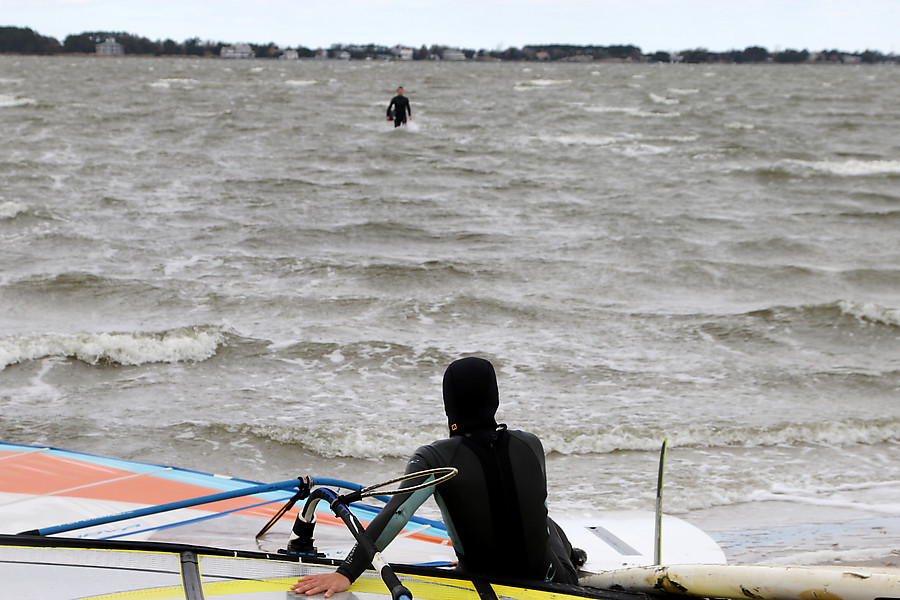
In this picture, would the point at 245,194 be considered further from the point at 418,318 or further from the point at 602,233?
the point at 418,318

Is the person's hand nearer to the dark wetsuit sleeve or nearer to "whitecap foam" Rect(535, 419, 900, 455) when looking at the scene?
the dark wetsuit sleeve

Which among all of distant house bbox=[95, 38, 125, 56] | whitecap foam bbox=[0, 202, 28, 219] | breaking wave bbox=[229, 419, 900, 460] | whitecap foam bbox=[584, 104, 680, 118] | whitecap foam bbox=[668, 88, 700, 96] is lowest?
breaking wave bbox=[229, 419, 900, 460]

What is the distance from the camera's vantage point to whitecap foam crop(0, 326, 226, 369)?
831cm

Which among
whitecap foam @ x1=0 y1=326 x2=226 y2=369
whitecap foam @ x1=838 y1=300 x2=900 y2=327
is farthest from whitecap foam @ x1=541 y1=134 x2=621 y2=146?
whitecap foam @ x1=0 y1=326 x2=226 y2=369

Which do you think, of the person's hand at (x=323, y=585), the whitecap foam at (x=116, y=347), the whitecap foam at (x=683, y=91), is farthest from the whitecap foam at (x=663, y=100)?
the person's hand at (x=323, y=585)

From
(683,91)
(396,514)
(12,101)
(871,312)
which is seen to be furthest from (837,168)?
(683,91)

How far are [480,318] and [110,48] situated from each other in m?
150

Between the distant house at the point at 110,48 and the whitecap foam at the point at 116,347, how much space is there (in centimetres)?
14311

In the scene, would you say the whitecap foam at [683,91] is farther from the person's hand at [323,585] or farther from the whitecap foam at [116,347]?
the person's hand at [323,585]

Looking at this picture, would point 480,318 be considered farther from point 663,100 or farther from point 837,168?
point 663,100

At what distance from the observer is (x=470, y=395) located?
8.81ft

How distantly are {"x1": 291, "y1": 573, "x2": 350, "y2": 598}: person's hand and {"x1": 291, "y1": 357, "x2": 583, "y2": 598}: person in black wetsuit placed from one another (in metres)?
0.15

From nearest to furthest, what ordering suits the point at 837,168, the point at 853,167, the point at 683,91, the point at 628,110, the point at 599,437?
the point at 599,437, the point at 837,168, the point at 853,167, the point at 628,110, the point at 683,91

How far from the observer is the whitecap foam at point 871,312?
10.1 meters
